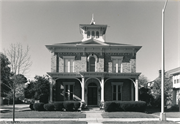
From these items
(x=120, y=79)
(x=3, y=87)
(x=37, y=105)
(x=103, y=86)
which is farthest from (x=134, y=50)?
(x=3, y=87)

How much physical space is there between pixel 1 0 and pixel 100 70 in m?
13.8

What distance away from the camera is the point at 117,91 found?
79.2 feet

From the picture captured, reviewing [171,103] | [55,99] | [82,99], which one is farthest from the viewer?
[171,103]

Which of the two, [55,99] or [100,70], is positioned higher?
[100,70]

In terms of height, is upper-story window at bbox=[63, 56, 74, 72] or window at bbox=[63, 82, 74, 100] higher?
upper-story window at bbox=[63, 56, 74, 72]

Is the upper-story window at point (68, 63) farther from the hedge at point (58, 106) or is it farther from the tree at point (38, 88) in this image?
the hedge at point (58, 106)

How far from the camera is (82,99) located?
2206 cm

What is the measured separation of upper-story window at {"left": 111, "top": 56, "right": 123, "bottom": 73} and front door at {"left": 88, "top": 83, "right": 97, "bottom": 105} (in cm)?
332

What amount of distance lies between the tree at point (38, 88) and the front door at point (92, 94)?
5260 millimetres

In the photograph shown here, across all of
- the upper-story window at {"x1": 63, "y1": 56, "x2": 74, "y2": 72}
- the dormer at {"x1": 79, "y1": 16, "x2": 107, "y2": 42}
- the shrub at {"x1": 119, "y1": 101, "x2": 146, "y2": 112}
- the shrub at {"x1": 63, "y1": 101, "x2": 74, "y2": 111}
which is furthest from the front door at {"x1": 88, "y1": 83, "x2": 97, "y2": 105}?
the dormer at {"x1": 79, "y1": 16, "x2": 107, "y2": 42}

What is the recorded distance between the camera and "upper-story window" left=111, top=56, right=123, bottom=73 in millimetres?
24391

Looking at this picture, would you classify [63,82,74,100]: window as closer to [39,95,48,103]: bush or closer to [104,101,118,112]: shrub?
[39,95,48,103]: bush

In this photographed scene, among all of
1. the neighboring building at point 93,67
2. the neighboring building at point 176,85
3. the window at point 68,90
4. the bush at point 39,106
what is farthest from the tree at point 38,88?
the neighboring building at point 176,85

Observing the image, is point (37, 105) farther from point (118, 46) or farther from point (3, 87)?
point (3, 87)
